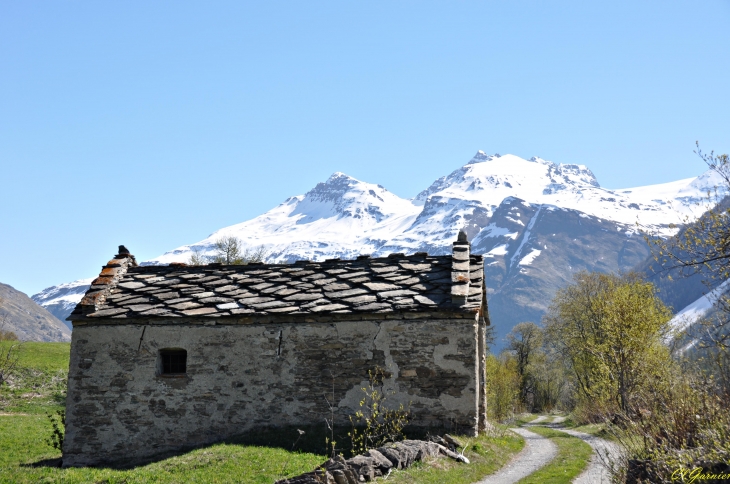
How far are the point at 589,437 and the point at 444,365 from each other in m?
10.00

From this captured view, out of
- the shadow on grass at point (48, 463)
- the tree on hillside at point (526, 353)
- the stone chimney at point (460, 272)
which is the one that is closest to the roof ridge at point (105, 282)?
the shadow on grass at point (48, 463)

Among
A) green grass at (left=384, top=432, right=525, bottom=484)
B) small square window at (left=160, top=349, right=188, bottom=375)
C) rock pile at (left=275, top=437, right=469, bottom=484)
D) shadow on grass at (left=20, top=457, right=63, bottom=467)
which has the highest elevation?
small square window at (left=160, top=349, right=188, bottom=375)

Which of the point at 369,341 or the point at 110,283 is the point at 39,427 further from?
the point at 369,341

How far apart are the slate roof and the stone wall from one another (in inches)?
13.9

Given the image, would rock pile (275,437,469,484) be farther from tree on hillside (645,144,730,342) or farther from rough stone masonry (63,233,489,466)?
tree on hillside (645,144,730,342)

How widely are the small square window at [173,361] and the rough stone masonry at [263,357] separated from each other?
0.02 meters

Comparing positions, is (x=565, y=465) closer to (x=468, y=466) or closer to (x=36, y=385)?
(x=468, y=466)

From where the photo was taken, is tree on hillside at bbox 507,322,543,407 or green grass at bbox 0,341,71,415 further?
tree on hillside at bbox 507,322,543,407

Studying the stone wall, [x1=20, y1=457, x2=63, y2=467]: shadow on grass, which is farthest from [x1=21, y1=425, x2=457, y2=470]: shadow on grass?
[x1=20, y1=457, x2=63, y2=467]: shadow on grass

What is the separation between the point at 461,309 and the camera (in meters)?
13.6

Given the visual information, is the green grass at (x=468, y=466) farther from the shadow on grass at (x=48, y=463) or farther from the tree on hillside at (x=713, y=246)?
the shadow on grass at (x=48, y=463)

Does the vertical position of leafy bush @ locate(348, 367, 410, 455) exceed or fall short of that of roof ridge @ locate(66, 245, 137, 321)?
it falls short

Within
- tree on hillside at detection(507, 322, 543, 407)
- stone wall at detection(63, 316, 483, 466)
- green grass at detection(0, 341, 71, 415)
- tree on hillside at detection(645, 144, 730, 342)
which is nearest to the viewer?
tree on hillside at detection(645, 144, 730, 342)

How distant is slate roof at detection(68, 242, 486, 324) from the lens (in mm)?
14250
